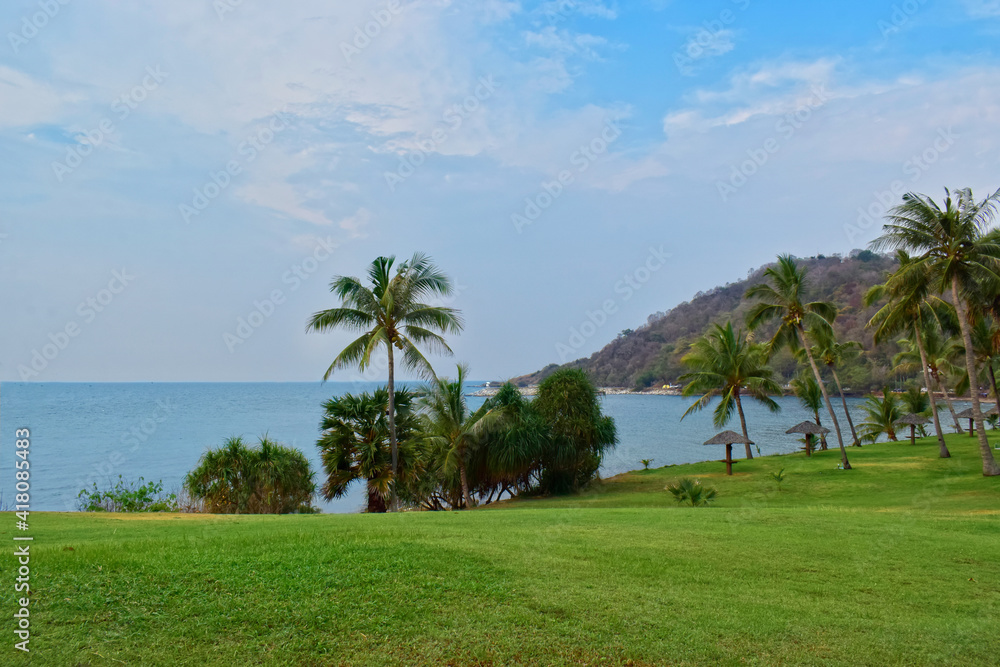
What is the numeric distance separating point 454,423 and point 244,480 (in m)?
8.80

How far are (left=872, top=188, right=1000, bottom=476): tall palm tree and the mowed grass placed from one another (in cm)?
1514

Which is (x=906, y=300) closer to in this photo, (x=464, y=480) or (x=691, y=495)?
(x=691, y=495)

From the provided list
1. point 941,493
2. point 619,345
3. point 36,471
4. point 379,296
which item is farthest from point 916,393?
point 619,345

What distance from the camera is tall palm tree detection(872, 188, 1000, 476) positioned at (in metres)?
20.9

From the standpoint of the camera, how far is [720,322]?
113625 millimetres

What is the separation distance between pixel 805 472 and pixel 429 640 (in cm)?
2693

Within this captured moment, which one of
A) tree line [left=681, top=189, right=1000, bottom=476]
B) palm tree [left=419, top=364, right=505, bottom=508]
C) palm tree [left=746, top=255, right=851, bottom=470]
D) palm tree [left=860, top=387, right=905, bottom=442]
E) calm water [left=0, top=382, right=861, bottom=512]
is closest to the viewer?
tree line [left=681, top=189, right=1000, bottom=476]

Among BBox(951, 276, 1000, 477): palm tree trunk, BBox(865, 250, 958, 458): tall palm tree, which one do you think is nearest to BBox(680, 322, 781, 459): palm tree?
BBox(865, 250, 958, 458): tall palm tree

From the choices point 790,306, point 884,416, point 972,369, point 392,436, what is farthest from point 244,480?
point 884,416

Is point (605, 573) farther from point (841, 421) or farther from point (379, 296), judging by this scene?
point (841, 421)

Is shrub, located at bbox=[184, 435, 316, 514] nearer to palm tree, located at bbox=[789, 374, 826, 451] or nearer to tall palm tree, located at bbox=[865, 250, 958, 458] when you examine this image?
tall palm tree, located at bbox=[865, 250, 958, 458]

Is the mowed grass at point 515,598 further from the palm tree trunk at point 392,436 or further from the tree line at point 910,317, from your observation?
the tree line at point 910,317

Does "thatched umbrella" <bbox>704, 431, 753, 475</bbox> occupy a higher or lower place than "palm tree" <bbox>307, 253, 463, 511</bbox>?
lower

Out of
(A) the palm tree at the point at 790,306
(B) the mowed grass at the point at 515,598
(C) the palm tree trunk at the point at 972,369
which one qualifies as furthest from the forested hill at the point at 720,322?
(B) the mowed grass at the point at 515,598
